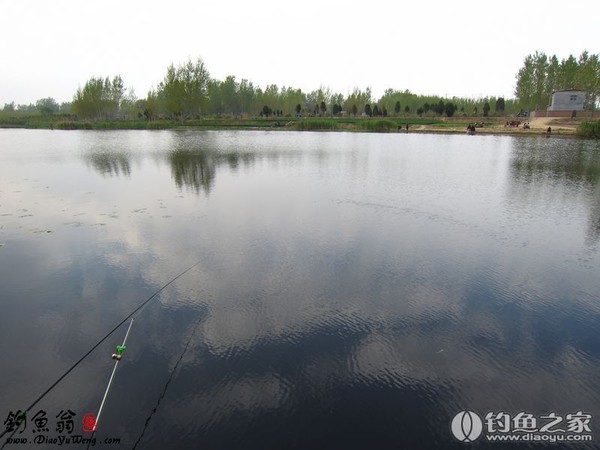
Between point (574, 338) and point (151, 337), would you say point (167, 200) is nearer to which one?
point (151, 337)

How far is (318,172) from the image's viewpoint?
29641mm

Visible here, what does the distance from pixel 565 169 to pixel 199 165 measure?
100.0 feet

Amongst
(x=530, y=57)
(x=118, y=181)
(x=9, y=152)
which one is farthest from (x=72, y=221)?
(x=530, y=57)

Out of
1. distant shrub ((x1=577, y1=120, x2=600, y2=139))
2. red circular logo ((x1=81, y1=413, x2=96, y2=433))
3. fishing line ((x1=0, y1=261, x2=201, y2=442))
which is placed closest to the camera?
red circular logo ((x1=81, y1=413, x2=96, y2=433))

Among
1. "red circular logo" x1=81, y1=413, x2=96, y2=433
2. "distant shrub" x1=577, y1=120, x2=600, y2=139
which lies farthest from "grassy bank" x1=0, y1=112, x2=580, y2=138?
"red circular logo" x1=81, y1=413, x2=96, y2=433

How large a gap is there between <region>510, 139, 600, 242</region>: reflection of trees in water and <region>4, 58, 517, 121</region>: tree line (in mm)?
63512

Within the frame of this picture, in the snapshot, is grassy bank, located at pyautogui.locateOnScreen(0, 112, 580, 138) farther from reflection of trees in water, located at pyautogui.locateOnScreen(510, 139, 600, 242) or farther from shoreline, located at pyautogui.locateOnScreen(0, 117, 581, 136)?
reflection of trees in water, located at pyautogui.locateOnScreen(510, 139, 600, 242)

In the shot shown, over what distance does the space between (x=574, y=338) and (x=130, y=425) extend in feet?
31.4

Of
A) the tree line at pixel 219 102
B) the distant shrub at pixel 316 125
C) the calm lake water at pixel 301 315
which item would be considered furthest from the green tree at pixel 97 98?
the calm lake water at pixel 301 315

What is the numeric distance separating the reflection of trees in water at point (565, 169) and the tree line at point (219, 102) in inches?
2500

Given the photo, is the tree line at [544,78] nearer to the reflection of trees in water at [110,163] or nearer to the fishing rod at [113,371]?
the reflection of trees in water at [110,163]

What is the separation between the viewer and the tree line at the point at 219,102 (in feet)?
332

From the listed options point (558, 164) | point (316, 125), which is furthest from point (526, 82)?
point (558, 164)

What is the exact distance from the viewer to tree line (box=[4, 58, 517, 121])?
101125 millimetres
